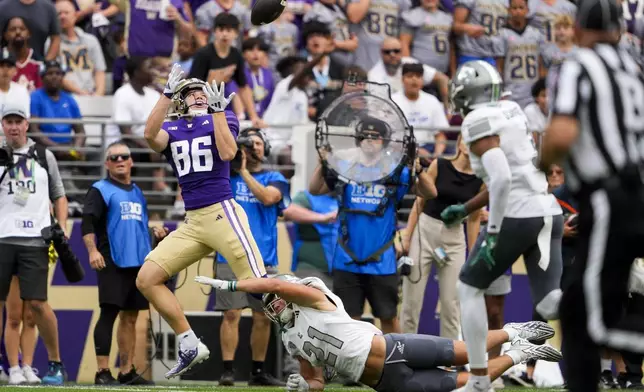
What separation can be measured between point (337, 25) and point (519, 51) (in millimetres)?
2099

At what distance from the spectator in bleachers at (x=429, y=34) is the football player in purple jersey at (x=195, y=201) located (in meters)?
5.50

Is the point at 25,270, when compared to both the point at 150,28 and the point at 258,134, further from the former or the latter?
the point at 150,28

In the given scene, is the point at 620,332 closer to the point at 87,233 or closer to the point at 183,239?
the point at 183,239

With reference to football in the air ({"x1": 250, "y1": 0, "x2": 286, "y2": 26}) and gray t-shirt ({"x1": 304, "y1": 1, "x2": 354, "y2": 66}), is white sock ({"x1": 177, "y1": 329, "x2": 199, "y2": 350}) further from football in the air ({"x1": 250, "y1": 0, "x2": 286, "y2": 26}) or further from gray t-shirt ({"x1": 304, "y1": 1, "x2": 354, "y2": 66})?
gray t-shirt ({"x1": 304, "y1": 1, "x2": 354, "y2": 66})

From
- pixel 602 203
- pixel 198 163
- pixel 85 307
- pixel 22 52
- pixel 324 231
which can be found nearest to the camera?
pixel 602 203

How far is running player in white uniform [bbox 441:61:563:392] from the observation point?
7641 millimetres

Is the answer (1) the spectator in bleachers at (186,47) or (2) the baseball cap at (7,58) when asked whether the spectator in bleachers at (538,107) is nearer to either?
(1) the spectator in bleachers at (186,47)

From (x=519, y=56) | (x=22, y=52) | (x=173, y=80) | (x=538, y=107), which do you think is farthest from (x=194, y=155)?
(x=519, y=56)

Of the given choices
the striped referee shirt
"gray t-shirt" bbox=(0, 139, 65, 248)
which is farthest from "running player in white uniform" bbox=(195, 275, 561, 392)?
"gray t-shirt" bbox=(0, 139, 65, 248)

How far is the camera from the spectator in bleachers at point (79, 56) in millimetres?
14492

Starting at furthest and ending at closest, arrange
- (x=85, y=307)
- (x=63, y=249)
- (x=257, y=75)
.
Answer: (x=257, y=75) < (x=85, y=307) < (x=63, y=249)

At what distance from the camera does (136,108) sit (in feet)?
44.5

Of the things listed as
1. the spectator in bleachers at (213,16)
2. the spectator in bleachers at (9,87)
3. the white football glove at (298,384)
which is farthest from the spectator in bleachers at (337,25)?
the white football glove at (298,384)

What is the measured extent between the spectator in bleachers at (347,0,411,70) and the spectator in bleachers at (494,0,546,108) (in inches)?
48.0
